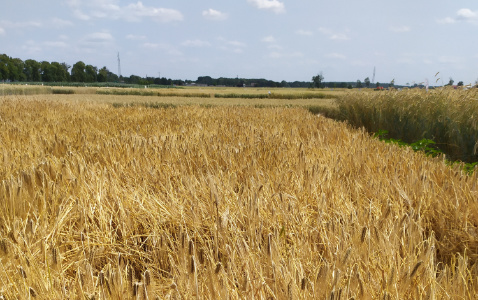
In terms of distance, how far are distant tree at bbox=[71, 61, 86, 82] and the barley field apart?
117 m

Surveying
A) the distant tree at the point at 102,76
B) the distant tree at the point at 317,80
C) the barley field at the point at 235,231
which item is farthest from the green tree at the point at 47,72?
the barley field at the point at 235,231

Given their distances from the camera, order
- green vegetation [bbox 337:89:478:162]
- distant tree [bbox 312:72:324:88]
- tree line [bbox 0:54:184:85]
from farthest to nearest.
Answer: tree line [bbox 0:54:184:85], distant tree [bbox 312:72:324:88], green vegetation [bbox 337:89:478:162]

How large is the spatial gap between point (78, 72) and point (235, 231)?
120449mm

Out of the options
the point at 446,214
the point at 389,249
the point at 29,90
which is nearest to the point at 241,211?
the point at 389,249

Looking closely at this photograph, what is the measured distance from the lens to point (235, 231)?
5.38ft

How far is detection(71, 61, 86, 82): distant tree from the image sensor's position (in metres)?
109

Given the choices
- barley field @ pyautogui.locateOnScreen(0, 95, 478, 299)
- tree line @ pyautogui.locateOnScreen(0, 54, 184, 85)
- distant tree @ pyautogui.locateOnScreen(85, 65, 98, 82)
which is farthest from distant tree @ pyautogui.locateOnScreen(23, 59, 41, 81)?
barley field @ pyautogui.locateOnScreen(0, 95, 478, 299)

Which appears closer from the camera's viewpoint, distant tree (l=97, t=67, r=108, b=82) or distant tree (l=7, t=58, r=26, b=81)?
distant tree (l=7, t=58, r=26, b=81)

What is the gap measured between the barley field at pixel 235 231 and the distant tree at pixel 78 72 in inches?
4620

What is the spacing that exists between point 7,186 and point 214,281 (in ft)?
5.33

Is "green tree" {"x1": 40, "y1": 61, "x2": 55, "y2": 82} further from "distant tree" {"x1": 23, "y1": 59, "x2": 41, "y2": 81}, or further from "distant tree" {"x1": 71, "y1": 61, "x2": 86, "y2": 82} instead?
"distant tree" {"x1": 71, "y1": 61, "x2": 86, "y2": 82}

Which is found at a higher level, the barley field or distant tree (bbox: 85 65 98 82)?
distant tree (bbox: 85 65 98 82)

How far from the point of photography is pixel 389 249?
4.43 ft

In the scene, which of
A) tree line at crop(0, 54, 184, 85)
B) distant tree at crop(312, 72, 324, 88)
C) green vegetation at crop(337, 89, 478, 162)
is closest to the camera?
green vegetation at crop(337, 89, 478, 162)
